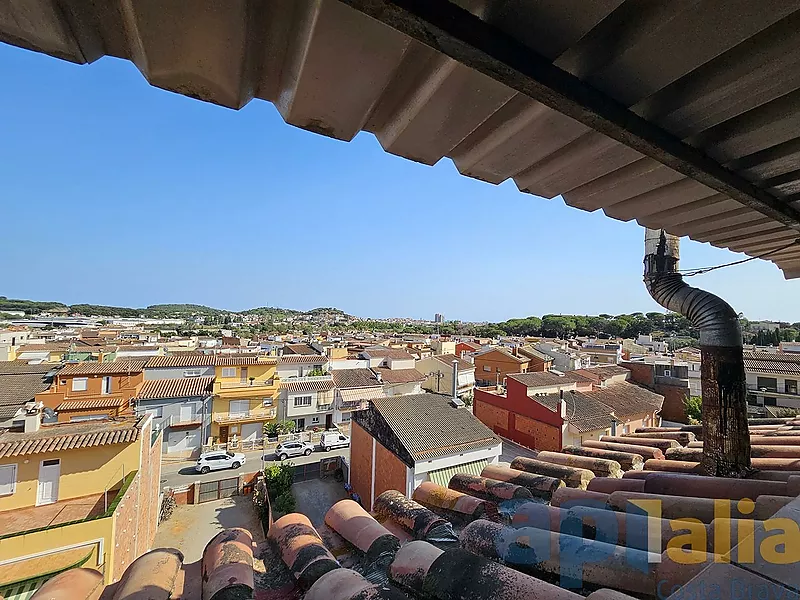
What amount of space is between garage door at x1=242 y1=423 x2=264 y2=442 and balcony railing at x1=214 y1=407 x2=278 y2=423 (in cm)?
48

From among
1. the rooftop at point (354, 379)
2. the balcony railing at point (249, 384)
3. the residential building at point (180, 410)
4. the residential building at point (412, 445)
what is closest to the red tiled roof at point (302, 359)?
the rooftop at point (354, 379)

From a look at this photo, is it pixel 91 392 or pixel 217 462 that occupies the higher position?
pixel 91 392

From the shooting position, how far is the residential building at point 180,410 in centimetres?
1941

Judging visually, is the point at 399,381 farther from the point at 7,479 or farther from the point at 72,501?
the point at 7,479

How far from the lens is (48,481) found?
955cm

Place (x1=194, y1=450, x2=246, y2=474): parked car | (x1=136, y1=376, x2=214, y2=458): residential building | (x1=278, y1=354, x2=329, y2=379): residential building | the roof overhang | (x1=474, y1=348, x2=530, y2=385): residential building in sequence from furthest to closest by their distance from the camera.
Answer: (x1=474, y1=348, x2=530, y2=385): residential building, (x1=278, y1=354, x2=329, y2=379): residential building, (x1=136, y1=376, x2=214, y2=458): residential building, (x1=194, y1=450, x2=246, y2=474): parked car, the roof overhang

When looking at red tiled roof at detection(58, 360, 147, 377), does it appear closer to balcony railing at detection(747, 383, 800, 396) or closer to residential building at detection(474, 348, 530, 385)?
residential building at detection(474, 348, 530, 385)

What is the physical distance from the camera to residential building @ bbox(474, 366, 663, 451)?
15270mm

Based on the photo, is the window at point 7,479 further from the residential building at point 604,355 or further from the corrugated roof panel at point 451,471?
the residential building at point 604,355

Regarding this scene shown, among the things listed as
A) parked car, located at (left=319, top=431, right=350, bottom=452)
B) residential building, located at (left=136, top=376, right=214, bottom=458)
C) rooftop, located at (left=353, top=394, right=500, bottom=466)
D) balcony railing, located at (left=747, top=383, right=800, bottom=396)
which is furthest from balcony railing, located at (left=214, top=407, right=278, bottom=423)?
balcony railing, located at (left=747, top=383, right=800, bottom=396)

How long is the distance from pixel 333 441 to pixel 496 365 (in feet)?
57.7

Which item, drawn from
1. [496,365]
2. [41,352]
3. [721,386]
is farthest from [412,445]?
[41,352]

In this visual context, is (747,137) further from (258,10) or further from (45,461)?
(45,461)

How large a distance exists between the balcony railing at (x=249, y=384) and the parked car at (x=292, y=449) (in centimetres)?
393
